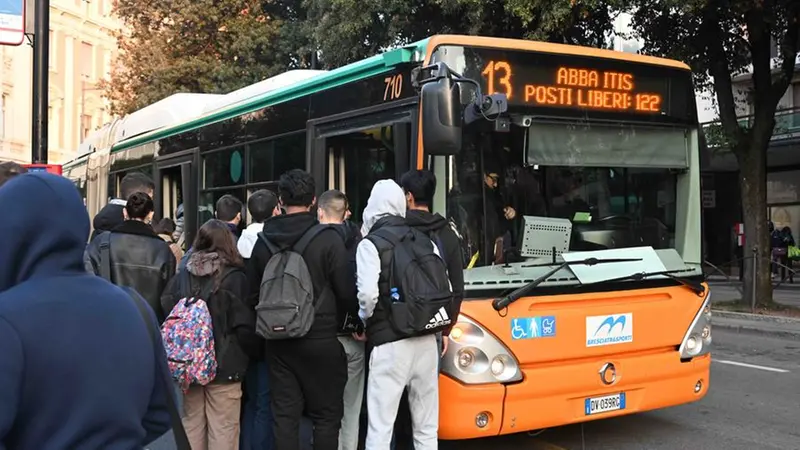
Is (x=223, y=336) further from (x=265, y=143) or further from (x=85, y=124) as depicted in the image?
(x=85, y=124)

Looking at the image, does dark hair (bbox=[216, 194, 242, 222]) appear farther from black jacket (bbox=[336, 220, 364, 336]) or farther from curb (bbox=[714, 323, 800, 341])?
curb (bbox=[714, 323, 800, 341])

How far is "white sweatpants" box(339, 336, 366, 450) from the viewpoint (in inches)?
182

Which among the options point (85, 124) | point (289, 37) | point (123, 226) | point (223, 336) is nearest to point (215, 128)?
point (123, 226)

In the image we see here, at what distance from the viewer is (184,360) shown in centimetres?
417

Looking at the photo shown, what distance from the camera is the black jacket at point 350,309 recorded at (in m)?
4.41

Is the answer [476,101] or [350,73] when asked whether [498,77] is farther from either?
[350,73]

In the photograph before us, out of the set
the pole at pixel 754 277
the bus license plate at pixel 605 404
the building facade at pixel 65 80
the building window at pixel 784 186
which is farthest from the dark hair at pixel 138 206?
the building facade at pixel 65 80

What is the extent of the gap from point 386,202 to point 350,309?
0.66 m

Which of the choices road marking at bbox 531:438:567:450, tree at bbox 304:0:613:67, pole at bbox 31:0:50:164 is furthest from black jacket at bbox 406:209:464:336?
tree at bbox 304:0:613:67

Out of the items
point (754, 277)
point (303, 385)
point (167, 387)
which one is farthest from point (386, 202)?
point (754, 277)

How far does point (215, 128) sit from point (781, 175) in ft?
83.3

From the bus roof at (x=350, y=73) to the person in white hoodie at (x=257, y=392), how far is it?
129 centimetres

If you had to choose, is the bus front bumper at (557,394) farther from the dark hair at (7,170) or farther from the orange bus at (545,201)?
the dark hair at (7,170)

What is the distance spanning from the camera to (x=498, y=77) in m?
5.09
